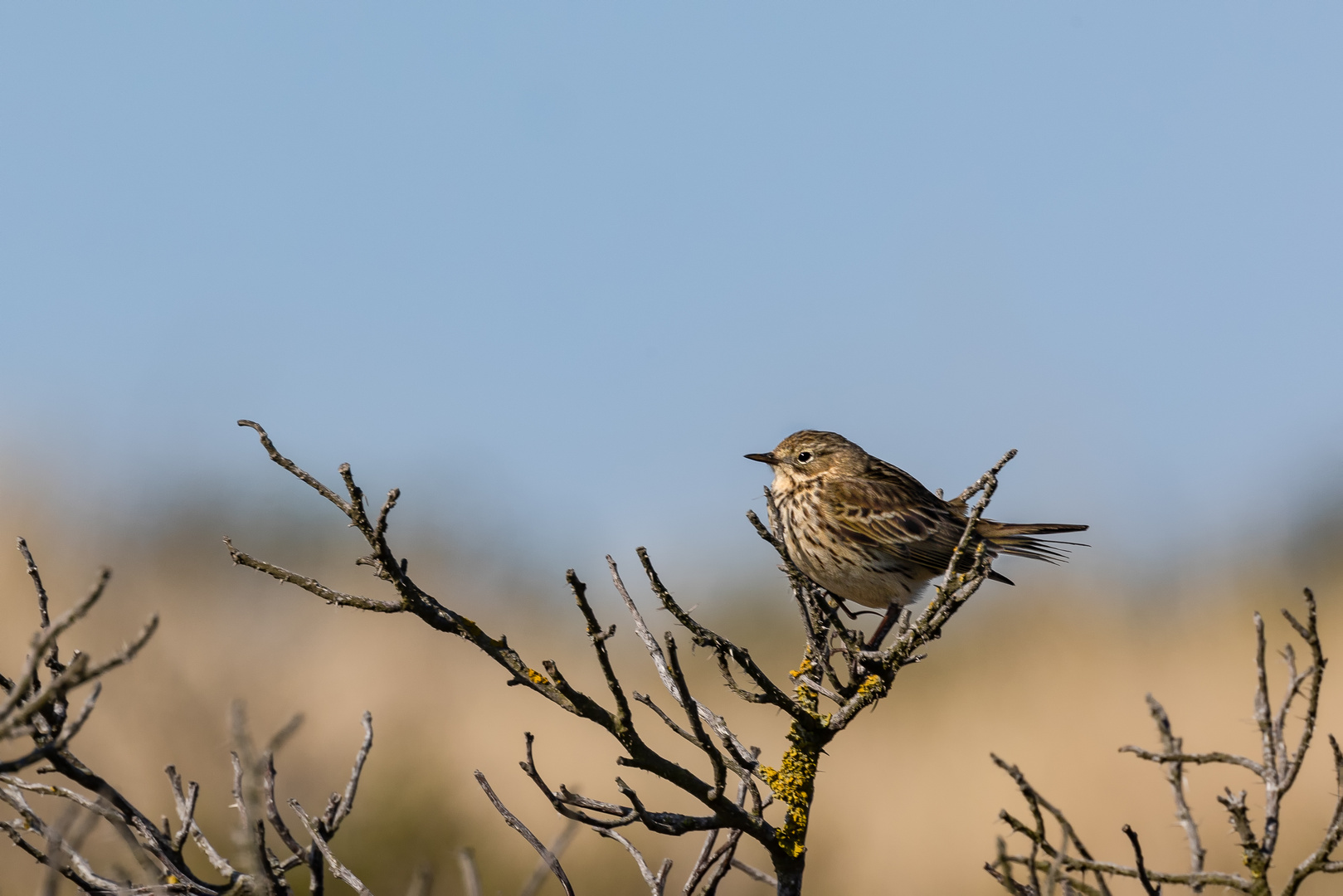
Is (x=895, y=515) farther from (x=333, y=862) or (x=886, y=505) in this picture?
(x=333, y=862)

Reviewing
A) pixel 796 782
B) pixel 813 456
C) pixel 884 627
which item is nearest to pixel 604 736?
pixel 813 456

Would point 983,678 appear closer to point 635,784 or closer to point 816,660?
point 635,784

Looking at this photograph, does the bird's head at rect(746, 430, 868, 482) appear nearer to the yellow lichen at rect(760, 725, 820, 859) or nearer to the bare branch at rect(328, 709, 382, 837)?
the yellow lichen at rect(760, 725, 820, 859)

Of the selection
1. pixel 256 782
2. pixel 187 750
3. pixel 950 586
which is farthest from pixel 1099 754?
pixel 256 782

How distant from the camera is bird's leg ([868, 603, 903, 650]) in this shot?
257 inches

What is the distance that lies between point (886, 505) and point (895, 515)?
0.12 metres

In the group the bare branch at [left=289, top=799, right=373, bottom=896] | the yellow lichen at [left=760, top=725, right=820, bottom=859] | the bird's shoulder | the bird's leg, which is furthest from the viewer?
the bird's shoulder

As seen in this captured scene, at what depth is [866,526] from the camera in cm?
825

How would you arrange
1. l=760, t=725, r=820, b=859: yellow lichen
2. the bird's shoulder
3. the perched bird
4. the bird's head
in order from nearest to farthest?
l=760, t=725, r=820, b=859: yellow lichen < the perched bird < the bird's shoulder < the bird's head

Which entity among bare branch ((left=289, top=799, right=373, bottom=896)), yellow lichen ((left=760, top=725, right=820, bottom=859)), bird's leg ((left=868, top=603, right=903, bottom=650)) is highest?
bird's leg ((left=868, top=603, right=903, bottom=650))

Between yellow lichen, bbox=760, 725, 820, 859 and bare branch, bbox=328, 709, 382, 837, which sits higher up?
yellow lichen, bbox=760, 725, 820, 859

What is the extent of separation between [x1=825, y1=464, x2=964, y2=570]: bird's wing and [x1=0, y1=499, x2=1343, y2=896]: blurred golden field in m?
5.11

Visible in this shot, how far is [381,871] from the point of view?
12930 millimetres

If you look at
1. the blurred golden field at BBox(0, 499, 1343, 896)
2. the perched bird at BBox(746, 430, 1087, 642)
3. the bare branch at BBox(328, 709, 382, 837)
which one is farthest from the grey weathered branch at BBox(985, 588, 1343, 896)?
the blurred golden field at BBox(0, 499, 1343, 896)
